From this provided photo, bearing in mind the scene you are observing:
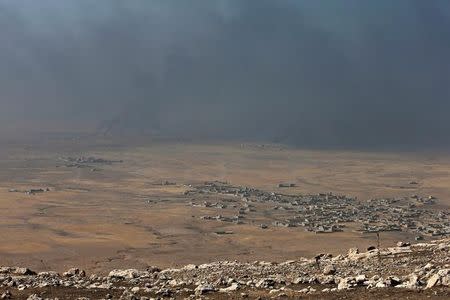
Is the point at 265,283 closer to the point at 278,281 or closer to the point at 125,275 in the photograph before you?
the point at 278,281

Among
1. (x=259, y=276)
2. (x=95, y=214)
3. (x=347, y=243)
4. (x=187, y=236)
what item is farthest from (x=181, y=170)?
(x=259, y=276)

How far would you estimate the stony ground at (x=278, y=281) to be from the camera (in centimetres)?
2066

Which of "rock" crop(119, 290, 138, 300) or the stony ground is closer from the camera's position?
the stony ground

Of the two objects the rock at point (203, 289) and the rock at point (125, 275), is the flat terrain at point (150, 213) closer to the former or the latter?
the rock at point (125, 275)

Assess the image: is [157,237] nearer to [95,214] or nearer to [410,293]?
[95,214]

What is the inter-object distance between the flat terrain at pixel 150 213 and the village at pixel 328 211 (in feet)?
13.5

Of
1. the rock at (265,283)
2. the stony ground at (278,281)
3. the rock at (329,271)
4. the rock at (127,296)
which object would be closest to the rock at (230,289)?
the stony ground at (278,281)

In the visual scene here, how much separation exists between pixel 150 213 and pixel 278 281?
287ft

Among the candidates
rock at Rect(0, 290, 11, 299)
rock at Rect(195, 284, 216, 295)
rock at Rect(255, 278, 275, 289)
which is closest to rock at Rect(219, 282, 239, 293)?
rock at Rect(195, 284, 216, 295)

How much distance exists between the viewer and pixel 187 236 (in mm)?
87688

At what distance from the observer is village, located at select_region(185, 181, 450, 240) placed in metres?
95.1

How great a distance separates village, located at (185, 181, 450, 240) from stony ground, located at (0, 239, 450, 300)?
56.5m

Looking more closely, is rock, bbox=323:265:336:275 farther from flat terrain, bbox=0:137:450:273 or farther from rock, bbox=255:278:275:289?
flat terrain, bbox=0:137:450:273

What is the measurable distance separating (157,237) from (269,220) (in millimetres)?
24730
